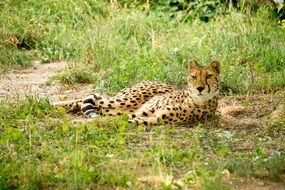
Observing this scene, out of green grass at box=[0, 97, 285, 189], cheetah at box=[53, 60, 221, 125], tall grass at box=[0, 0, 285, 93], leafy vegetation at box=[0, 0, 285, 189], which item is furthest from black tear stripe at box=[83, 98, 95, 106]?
tall grass at box=[0, 0, 285, 93]

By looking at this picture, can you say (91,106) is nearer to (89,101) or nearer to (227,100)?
(89,101)

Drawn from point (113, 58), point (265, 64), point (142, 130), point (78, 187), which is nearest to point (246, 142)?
point (142, 130)

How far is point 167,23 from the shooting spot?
451 inches

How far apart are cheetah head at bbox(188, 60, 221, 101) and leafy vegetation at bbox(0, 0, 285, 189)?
0.28 m

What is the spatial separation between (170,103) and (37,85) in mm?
2476

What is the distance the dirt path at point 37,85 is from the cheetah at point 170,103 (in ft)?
2.73

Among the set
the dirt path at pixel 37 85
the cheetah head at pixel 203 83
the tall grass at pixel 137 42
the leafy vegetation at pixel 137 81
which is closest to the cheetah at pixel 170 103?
the cheetah head at pixel 203 83

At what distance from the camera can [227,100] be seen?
8.16 metres

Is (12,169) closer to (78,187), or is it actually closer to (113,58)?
(78,187)

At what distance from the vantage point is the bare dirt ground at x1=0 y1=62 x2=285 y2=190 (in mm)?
6951

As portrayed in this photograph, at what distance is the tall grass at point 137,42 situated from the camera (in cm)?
888

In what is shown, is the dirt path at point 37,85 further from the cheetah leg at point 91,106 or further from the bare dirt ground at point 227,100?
the cheetah leg at point 91,106

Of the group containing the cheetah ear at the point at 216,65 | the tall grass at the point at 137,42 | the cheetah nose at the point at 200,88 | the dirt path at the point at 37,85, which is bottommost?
the dirt path at the point at 37,85

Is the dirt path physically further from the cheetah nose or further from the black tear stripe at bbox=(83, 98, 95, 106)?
the cheetah nose
